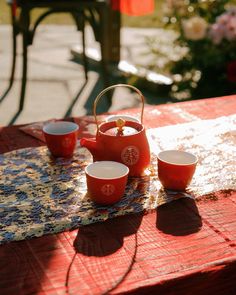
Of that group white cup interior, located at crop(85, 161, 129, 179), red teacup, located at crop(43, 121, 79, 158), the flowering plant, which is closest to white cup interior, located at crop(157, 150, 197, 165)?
white cup interior, located at crop(85, 161, 129, 179)

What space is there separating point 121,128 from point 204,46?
248 cm

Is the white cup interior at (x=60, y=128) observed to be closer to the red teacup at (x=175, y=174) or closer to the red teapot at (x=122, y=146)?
the red teapot at (x=122, y=146)

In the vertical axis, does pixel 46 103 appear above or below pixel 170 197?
below

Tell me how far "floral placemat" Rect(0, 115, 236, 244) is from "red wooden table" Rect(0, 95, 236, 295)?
32 mm

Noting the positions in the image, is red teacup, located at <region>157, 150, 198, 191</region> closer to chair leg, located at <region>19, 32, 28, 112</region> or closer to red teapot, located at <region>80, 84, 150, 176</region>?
red teapot, located at <region>80, 84, 150, 176</region>

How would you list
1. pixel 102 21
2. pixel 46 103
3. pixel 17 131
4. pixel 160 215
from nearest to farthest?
1. pixel 160 215
2. pixel 17 131
3. pixel 102 21
4. pixel 46 103

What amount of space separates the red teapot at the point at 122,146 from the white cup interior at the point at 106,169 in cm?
5

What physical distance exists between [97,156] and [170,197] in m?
0.22

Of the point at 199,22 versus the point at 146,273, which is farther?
the point at 199,22

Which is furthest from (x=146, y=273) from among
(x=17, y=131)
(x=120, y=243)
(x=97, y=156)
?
(x=17, y=131)

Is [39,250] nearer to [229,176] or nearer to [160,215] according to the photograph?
[160,215]

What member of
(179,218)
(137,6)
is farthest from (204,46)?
(179,218)

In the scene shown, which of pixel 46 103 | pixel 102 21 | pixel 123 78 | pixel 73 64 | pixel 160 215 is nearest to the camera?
pixel 160 215

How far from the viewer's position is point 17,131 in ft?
5.69
